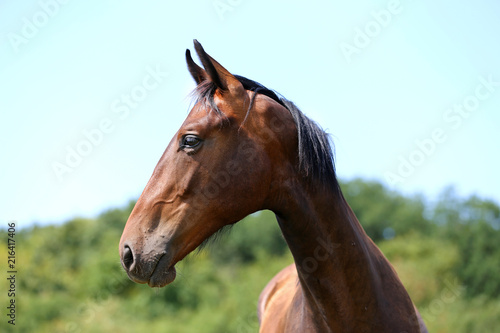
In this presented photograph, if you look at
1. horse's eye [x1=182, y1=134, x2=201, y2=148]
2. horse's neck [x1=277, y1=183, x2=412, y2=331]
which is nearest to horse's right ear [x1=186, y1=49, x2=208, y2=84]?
horse's eye [x1=182, y1=134, x2=201, y2=148]

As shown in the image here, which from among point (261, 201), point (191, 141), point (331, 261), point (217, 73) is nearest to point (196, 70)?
point (217, 73)

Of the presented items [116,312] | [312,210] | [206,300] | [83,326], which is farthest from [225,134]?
[206,300]

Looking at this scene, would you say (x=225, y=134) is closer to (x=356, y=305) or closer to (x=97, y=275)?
(x=356, y=305)

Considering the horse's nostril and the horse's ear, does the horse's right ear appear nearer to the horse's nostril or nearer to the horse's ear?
the horse's ear

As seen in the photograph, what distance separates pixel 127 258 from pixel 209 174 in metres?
0.65

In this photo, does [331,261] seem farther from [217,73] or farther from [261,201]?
[217,73]

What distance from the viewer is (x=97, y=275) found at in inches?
1093

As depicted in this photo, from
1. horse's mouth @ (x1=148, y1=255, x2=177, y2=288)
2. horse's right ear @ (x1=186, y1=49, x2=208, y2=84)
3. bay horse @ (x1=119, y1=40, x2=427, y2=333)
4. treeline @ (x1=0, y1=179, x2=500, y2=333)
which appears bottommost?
treeline @ (x1=0, y1=179, x2=500, y2=333)

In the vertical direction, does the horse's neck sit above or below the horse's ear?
below

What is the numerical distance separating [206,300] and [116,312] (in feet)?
18.1

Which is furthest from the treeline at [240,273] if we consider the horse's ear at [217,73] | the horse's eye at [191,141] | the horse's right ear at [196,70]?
the horse's eye at [191,141]

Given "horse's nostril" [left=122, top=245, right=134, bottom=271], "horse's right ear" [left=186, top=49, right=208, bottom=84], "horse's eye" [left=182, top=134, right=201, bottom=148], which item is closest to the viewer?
"horse's nostril" [left=122, top=245, right=134, bottom=271]

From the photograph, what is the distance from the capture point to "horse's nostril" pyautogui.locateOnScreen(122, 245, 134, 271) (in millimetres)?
2734

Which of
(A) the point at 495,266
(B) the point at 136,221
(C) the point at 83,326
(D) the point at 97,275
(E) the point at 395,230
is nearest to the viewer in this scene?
(B) the point at 136,221
